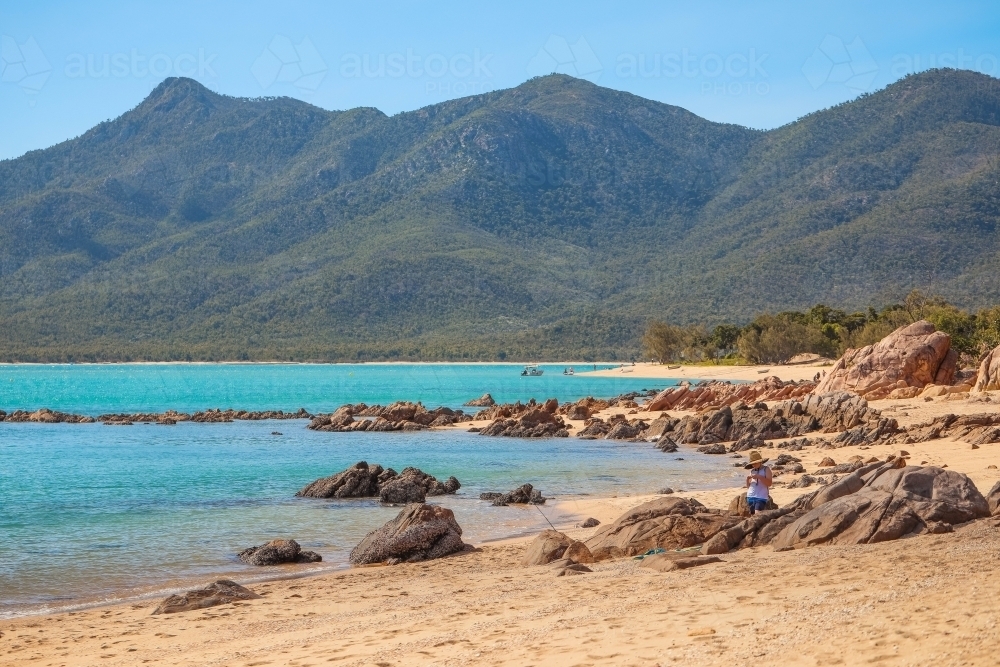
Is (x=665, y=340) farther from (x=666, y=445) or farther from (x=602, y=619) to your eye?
(x=602, y=619)

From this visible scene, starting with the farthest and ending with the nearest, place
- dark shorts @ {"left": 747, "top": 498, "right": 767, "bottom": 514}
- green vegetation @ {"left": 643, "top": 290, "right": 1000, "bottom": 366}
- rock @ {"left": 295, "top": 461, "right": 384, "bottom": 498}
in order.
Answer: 1. green vegetation @ {"left": 643, "top": 290, "right": 1000, "bottom": 366}
2. rock @ {"left": 295, "top": 461, "right": 384, "bottom": 498}
3. dark shorts @ {"left": 747, "top": 498, "right": 767, "bottom": 514}

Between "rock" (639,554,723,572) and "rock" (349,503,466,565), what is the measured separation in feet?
15.1

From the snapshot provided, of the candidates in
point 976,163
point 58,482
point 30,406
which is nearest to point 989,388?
point 58,482

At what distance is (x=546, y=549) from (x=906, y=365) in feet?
121

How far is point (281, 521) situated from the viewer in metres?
21.9

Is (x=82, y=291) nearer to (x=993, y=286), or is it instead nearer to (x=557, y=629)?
(x=993, y=286)

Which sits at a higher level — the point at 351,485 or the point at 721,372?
the point at 351,485

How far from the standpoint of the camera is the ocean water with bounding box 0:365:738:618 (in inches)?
663

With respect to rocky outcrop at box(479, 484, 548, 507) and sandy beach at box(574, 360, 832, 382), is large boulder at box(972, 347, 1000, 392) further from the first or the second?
sandy beach at box(574, 360, 832, 382)

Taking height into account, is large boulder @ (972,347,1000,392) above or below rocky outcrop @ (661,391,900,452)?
above

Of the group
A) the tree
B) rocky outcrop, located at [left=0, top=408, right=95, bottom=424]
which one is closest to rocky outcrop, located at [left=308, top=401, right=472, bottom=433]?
rocky outcrop, located at [left=0, top=408, right=95, bottom=424]

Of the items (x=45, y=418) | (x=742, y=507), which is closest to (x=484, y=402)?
(x=45, y=418)

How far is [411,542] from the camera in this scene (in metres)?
16.9

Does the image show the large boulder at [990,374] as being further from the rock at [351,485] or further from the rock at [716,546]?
the rock at [716,546]
